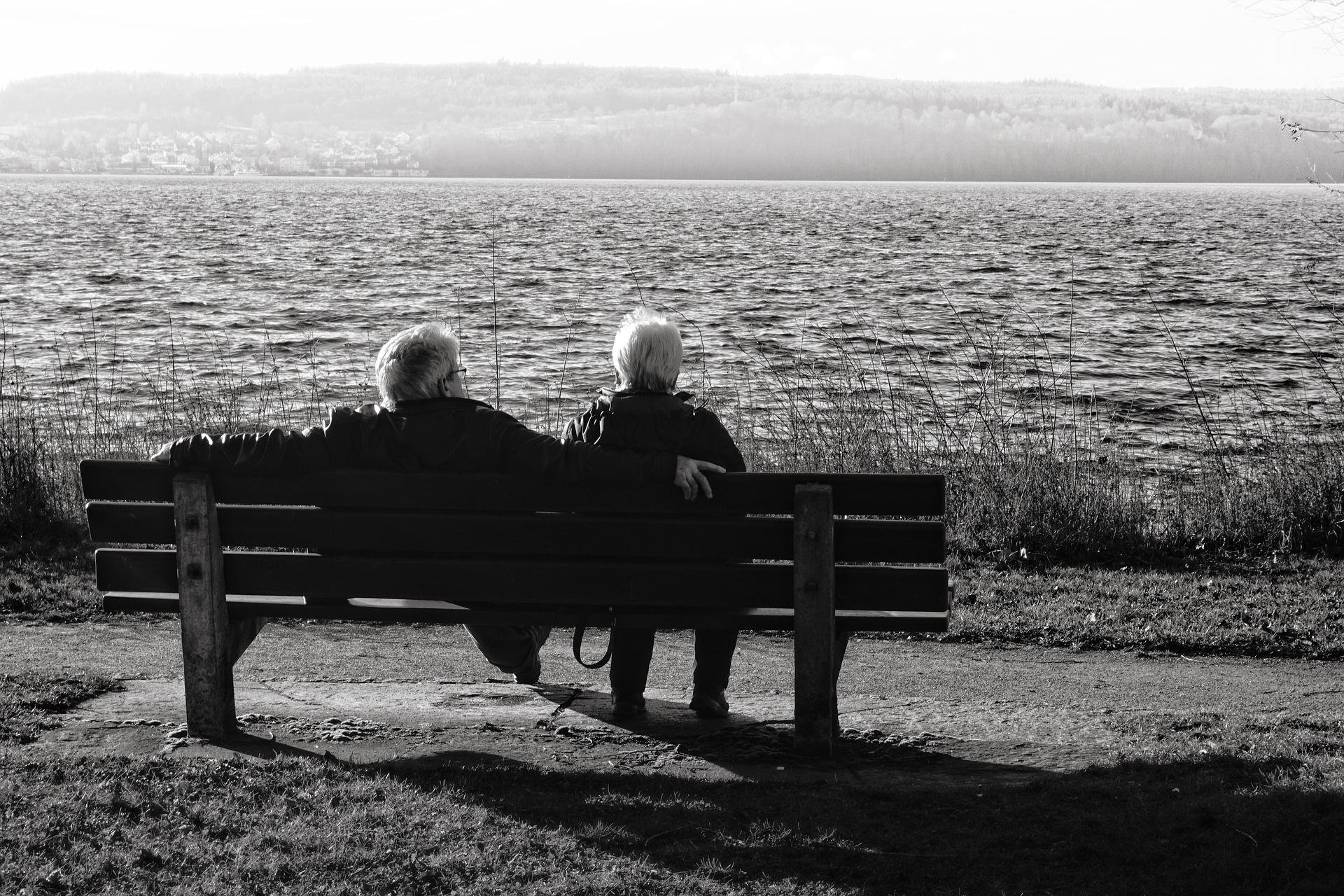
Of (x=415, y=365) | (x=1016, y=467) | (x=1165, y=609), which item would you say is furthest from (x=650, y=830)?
(x=1016, y=467)

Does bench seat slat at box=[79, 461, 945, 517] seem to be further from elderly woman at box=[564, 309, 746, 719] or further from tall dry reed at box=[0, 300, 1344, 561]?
tall dry reed at box=[0, 300, 1344, 561]

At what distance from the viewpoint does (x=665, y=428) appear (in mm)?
4113

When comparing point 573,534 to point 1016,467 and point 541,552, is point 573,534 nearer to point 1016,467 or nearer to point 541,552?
point 541,552

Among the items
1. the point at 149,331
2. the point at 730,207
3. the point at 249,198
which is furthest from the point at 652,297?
the point at 249,198

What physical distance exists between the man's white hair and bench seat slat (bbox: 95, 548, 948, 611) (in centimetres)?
59

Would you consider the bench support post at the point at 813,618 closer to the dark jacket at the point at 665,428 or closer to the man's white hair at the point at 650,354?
the dark jacket at the point at 665,428

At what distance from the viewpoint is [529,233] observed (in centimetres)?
6762

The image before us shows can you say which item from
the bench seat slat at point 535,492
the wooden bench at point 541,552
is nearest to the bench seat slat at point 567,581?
the wooden bench at point 541,552

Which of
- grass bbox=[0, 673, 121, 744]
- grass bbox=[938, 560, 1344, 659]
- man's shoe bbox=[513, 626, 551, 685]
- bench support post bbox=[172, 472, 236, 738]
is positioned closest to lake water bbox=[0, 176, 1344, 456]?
grass bbox=[938, 560, 1344, 659]

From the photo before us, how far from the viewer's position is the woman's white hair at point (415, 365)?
4.06m

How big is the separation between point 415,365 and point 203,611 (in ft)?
3.35

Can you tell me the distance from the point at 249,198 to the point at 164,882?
5285 inches

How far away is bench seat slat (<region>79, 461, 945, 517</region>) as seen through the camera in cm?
382

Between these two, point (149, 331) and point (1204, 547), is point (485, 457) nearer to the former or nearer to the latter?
point (1204, 547)
